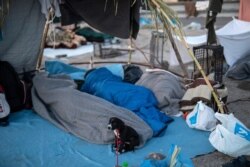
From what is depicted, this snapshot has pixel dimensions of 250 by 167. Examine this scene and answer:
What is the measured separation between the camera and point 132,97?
434cm

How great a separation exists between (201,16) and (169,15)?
12.5m

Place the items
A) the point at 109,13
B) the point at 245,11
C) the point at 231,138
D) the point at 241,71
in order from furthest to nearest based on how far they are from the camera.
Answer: the point at 245,11 < the point at 241,71 < the point at 109,13 < the point at 231,138

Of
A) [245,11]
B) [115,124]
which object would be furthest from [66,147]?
[245,11]

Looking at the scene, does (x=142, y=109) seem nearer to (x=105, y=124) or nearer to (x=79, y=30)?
(x=105, y=124)

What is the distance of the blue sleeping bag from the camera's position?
4.12 metres

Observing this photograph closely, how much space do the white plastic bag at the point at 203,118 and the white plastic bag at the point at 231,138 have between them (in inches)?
→ 17.7

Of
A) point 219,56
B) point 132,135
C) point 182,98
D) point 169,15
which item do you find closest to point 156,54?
point 219,56

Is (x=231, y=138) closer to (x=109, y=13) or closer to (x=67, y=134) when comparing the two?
(x=67, y=134)

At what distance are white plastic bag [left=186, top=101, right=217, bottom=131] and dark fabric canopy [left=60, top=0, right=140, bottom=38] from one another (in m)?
1.74

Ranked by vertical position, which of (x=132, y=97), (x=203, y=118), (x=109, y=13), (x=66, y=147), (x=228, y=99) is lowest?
(x=228, y=99)

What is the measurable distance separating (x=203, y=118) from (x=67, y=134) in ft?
5.30

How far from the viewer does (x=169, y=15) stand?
3.96 m

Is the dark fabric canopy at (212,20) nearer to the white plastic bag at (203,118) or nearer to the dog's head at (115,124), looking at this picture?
the white plastic bag at (203,118)

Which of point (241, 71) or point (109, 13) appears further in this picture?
point (241, 71)
